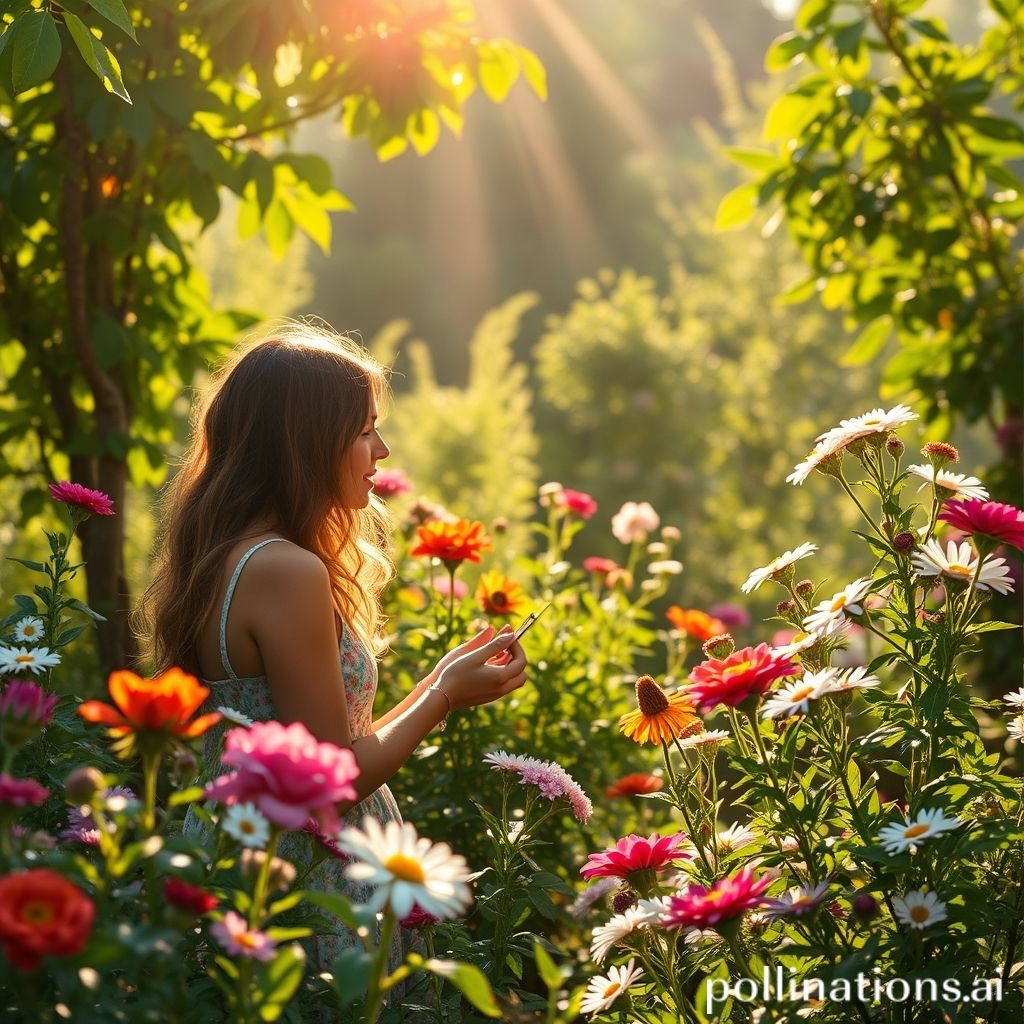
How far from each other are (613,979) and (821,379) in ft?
29.1

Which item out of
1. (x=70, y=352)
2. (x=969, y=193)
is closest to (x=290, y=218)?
(x=70, y=352)

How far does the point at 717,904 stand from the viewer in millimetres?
1033

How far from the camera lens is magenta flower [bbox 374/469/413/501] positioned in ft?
7.87

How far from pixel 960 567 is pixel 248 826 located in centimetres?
83

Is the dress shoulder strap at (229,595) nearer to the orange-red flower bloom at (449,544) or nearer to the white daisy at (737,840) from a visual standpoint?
the orange-red flower bloom at (449,544)

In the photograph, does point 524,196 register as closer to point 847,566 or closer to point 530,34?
point 530,34

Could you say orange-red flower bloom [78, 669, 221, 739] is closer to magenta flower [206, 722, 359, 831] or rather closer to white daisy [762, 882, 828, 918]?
magenta flower [206, 722, 359, 831]

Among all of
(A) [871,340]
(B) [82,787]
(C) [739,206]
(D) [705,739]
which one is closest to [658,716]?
(D) [705,739]

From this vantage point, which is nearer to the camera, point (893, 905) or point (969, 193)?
point (893, 905)

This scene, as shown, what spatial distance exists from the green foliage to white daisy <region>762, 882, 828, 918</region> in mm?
1942

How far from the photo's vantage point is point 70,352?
2496 mm

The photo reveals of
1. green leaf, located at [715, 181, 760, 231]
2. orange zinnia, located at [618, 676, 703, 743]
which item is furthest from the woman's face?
green leaf, located at [715, 181, 760, 231]

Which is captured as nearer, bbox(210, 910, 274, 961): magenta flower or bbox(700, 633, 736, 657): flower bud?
bbox(210, 910, 274, 961): magenta flower

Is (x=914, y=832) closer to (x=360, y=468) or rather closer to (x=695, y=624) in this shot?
(x=360, y=468)
